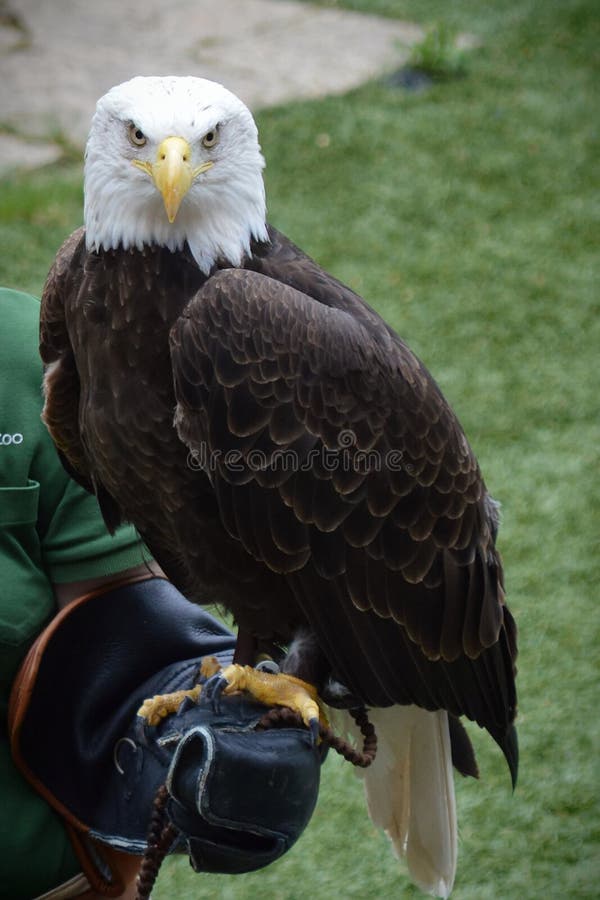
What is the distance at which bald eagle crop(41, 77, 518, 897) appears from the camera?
2.13 m

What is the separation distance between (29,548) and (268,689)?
0.47 metres

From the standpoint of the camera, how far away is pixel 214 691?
2188mm

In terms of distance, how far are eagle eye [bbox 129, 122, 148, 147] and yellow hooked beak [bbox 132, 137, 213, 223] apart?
5 cm

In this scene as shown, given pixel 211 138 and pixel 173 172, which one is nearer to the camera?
pixel 173 172

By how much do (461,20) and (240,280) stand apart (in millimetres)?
5769

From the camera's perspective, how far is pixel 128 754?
2252 millimetres

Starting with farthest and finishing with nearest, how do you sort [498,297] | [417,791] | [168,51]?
1. [168,51]
2. [498,297]
3. [417,791]

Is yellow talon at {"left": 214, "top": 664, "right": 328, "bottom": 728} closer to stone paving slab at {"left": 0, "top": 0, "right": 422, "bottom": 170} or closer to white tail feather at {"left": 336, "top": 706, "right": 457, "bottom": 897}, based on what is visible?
white tail feather at {"left": 336, "top": 706, "right": 457, "bottom": 897}

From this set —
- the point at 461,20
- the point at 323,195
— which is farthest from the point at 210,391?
the point at 461,20

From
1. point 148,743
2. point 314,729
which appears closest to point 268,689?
point 314,729

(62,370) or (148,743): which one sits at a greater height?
(62,370)

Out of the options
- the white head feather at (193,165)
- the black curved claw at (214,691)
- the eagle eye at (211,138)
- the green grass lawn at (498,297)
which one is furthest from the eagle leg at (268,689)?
the green grass lawn at (498,297)

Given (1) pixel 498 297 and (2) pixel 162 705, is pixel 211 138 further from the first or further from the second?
(1) pixel 498 297

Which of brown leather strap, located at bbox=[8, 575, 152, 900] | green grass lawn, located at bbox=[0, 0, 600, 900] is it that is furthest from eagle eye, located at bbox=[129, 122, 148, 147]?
green grass lawn, located at bbox=[0, 0, 600, 900]
